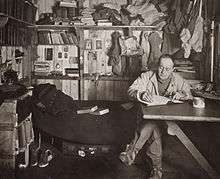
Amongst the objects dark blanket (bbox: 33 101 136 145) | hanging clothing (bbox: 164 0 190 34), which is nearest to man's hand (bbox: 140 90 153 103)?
dark blanket (bbox: 33 101 136 145)

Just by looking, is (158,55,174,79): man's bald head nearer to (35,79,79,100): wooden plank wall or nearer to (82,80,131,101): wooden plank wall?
(82,80,131,101): wooden plank wall

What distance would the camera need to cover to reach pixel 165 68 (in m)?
3.37

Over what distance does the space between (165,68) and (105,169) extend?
4.08 ft

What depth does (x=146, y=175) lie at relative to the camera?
3.27 metres

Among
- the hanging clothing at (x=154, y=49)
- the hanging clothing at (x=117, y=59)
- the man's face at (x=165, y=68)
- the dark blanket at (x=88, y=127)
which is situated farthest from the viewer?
the hanging clothing at (x=117, y=59)

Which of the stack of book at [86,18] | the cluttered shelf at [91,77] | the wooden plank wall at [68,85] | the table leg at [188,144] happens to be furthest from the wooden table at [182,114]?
the wooden plank wall at [68,85]

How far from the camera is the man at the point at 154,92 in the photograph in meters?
3.20

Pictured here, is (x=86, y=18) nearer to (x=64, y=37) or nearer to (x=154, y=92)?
(x=64, y=37)

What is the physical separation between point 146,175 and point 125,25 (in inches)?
110

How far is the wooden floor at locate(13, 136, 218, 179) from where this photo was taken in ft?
10.7

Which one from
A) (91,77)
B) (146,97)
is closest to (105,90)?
(91,77)

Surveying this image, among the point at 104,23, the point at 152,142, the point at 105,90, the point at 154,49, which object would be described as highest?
the point at 104,23

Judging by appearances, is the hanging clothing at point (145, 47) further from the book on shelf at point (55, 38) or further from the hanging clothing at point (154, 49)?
the book on shelf at point (55, 38)

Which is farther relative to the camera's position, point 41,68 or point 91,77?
point 41,68
